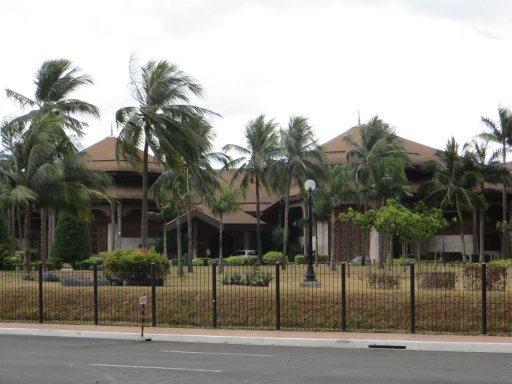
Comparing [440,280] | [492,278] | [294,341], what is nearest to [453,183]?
[440,280]

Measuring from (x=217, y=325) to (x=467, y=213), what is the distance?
43217 millimetres

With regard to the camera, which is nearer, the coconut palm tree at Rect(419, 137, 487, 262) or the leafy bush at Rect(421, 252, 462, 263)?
the coconut palm tree at Rect(419, 137, 487, 262)

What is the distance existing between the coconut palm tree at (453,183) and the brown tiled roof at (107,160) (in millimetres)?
18499

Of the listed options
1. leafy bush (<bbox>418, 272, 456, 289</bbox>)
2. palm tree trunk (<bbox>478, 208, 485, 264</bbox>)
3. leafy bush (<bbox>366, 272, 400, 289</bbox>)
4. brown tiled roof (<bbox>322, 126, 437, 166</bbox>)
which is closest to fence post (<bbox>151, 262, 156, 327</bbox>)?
leafy bush (<bbox>366, 272, 400, 289</bbox>)

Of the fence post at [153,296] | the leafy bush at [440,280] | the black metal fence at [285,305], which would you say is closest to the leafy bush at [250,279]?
the black metal fence at [285,305]

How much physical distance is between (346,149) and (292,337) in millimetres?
43033

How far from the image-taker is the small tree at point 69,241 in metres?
48.2

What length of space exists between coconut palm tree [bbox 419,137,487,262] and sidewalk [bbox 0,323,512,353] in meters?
37.7

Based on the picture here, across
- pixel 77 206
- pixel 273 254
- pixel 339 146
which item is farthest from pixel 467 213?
pixel 77 206

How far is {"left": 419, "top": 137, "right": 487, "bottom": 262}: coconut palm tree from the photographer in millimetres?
54906

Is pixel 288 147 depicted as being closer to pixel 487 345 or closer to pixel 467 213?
pixel 467 213

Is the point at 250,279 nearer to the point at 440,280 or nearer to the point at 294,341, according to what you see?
the point at 440,280

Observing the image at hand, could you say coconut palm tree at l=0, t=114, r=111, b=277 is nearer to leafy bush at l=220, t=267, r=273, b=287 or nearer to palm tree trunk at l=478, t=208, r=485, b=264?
leafy bush at l=220, t=267, r=273, b=287

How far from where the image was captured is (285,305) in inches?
806
